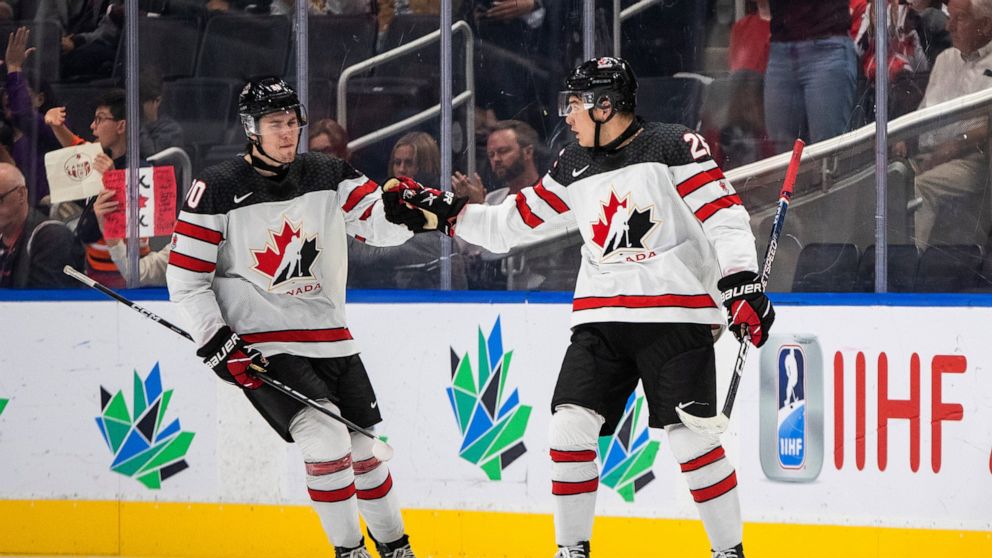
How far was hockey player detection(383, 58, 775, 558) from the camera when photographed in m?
3.22

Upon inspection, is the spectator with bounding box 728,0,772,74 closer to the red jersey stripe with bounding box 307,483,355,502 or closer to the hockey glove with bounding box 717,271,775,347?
the hockey glove with bounding box 717,271,775,347

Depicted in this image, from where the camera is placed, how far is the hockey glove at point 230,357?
11.3 ft

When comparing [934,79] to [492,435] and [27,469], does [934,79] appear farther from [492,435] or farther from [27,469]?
[27,469]

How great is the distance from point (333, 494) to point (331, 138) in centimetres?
138

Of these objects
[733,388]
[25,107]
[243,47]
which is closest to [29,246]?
[25,107]

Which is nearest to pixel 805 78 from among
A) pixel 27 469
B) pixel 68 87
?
pixel 68 87

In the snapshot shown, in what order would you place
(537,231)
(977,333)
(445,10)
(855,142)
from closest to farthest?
(537,231)
(977,333)
(855,142)
(445,10)

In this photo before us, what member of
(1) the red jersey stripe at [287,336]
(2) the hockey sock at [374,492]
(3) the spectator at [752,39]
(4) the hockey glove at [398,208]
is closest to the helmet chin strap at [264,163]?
(4) the hockey glove at [398,208]

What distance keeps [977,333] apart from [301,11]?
2235mm

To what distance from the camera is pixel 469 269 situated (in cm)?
437

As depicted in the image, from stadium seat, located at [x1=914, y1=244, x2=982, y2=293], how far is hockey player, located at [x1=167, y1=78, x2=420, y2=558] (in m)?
1.45

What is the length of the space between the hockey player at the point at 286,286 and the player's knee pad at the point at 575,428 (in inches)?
23.0

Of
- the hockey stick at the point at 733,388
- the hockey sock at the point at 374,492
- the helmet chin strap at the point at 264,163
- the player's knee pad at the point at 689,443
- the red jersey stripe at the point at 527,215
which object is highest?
the helmet chin strap at the point at 264,163

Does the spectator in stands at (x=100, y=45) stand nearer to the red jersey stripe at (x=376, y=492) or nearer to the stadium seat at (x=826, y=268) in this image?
the red jersey stripe at (x=376, y=492)
